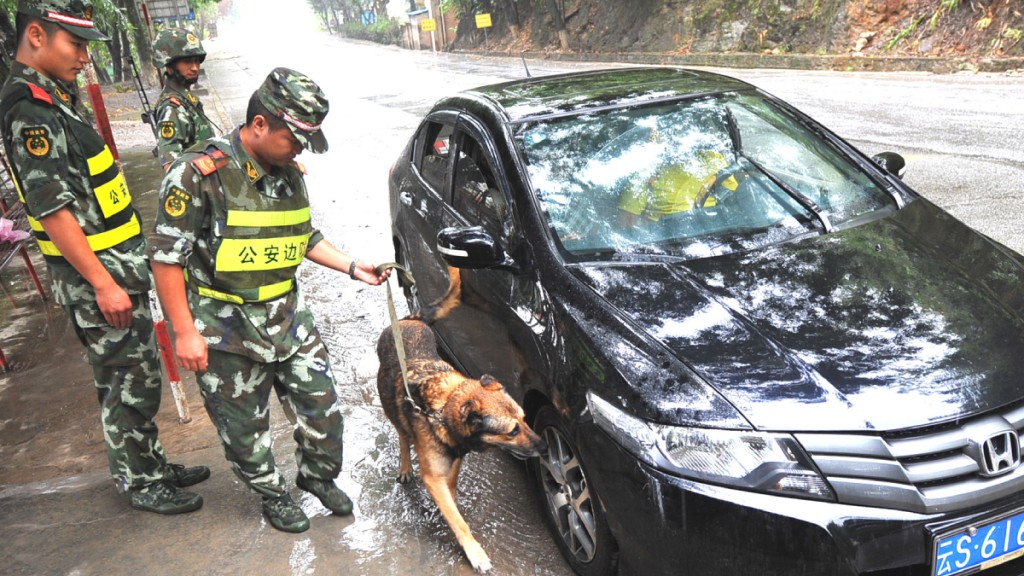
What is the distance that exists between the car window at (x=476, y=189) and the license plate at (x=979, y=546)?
1.93 m

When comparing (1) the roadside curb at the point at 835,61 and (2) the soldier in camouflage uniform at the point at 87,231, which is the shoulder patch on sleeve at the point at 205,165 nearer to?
(2) the soldier in camouflage uniform at the point at 87,231

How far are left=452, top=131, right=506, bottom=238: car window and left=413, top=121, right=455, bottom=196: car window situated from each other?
0.23m

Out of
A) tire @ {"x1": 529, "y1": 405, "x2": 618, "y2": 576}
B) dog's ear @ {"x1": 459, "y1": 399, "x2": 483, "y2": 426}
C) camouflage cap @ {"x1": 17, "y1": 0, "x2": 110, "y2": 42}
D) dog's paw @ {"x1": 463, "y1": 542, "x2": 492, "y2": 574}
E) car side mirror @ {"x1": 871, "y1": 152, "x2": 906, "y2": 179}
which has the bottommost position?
dog's paw @ {"x1": 463, "y1": 542, "x2": 492, "y2": 574}

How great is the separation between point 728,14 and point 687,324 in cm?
2340

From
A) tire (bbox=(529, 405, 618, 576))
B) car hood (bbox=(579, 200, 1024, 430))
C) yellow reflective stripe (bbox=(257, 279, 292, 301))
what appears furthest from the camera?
yellow reflective stripe (bbox=(257, 279, 292, 301))

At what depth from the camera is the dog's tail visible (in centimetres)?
378

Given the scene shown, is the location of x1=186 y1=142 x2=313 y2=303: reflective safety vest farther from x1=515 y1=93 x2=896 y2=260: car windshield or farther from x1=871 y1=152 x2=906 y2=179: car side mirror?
x1=871 y1=152 x2=906 y2=179: car side mirror

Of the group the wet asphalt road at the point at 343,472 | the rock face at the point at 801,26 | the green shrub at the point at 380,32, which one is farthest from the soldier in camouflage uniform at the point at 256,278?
the green shrub at the point at 380,32

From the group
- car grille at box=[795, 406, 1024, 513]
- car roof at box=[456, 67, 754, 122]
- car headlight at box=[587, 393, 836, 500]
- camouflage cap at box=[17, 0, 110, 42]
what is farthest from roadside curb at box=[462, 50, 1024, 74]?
car grille at box=[795, 406, 1024, 513]

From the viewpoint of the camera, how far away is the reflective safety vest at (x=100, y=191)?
9.82ft

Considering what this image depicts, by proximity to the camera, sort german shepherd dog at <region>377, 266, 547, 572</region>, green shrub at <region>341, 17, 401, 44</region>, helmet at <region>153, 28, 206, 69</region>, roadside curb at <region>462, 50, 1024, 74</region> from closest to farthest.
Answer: german shepherd dog at <region>377, 266, 547, 572</region>, helmet at <region>153, 28, 206, 69</region>, roadside curb at <region>462, 50, 1024, 74</region>, green shrub at <region>341, 17, 401, 44</region>

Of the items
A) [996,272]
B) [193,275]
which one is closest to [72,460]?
[193,275]

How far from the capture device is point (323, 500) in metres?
3.33

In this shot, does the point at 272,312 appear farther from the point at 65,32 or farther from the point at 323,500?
the point at 65,32
